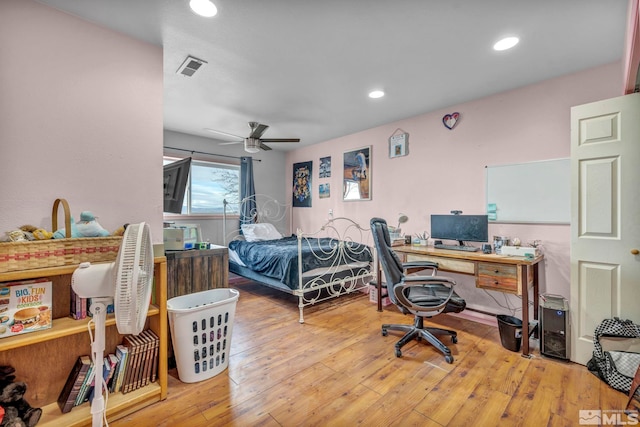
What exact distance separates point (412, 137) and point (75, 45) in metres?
3.36

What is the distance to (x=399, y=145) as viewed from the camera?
3756 millimetres

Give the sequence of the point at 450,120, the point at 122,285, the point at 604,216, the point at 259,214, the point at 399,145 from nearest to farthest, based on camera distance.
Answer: the point at 122,285
the point at 604,216
the point at 450,120
the point at 399,145
the point at 259,214

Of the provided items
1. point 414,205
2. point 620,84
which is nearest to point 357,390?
point 414,205

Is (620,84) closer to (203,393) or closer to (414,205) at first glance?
(414,205)

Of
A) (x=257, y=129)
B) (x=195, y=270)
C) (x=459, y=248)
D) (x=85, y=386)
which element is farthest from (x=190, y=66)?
(x=459, y=248)

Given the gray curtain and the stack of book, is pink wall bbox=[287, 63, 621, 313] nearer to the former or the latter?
the gray curtain

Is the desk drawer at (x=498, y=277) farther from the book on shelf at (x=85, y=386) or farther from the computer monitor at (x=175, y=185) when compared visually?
the book on shelf at (x=85, y=386)

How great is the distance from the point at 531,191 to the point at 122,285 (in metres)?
3.33

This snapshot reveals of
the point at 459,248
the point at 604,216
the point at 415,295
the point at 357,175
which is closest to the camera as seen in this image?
the point at 604,216

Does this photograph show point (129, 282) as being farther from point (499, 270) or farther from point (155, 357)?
point (499, 270)

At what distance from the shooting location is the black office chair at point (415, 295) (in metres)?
2.13

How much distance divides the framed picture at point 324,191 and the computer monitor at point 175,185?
2.85 metres

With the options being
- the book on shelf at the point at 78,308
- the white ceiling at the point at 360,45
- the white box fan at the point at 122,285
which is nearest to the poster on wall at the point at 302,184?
the white ceiling at the point at 360,45

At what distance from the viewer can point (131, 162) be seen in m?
1.91
